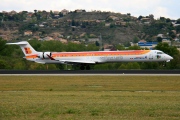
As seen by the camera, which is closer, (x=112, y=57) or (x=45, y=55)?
(x=112, y=57)

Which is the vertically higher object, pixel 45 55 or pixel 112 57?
pixel 45 55

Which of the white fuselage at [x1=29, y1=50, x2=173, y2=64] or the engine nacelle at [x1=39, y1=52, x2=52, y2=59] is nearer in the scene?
the white fuselage at [x1=29, y1=50, x2=173, y2=64]

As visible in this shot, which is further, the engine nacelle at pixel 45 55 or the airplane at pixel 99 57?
the engine nacelle at pixel 45 55

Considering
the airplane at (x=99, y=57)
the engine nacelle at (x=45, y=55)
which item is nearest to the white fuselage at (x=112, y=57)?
the airplane at (x=99, y=57)

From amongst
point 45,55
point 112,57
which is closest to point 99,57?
point 112,57

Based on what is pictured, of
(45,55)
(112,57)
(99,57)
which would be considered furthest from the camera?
(45,55)

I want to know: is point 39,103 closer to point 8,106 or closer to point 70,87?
point 8,106

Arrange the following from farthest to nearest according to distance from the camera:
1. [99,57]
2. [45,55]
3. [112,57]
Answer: [45,55] → [99,57] → [112,57]

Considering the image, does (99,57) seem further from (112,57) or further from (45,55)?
(45,55)

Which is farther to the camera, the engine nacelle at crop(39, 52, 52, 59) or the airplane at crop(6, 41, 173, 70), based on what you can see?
the engine nacelle at crop(39, 52, 52, 59)

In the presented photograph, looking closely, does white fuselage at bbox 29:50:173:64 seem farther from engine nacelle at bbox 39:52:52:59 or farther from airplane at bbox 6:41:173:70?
engine nacelle at bbox 39:52:52:59

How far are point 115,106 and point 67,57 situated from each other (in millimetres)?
46661

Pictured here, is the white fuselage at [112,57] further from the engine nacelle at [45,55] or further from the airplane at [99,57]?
the engine nacelle at [45,55]

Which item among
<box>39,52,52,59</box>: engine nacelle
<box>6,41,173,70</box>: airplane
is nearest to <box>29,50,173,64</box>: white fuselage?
<box>6,41,173,70</box>: airplane
